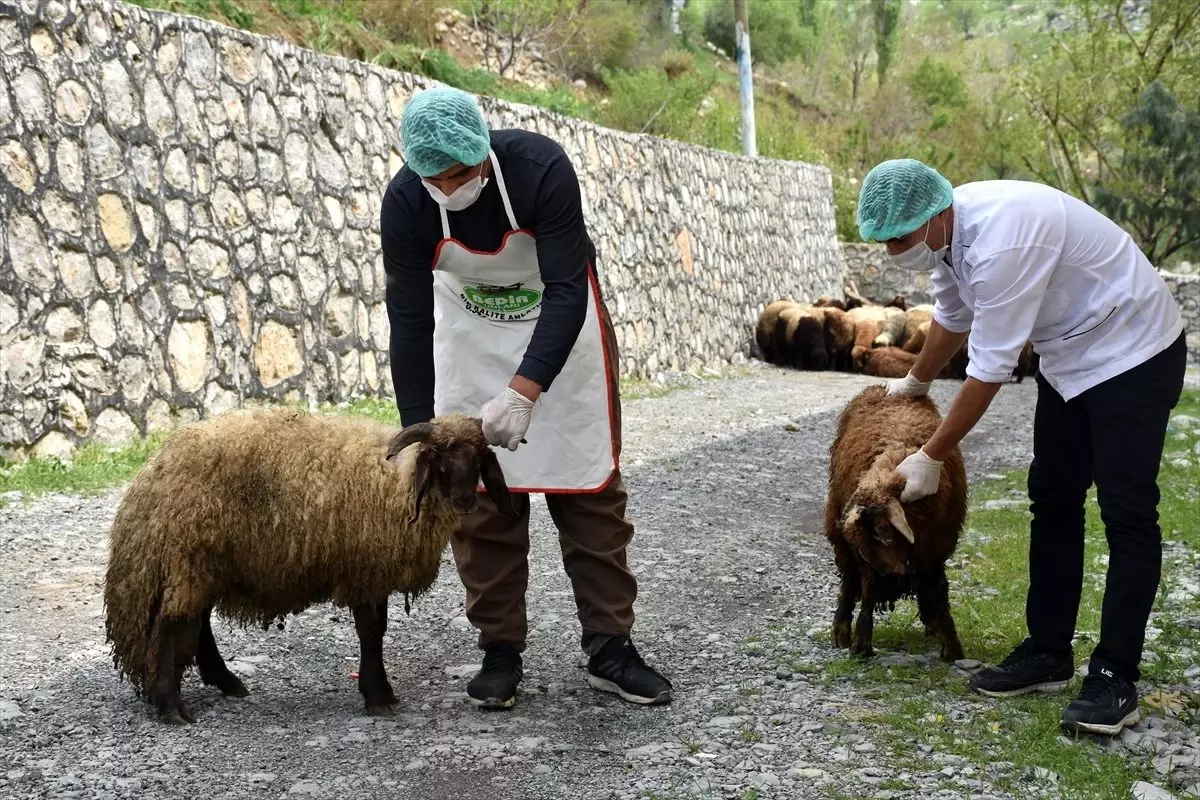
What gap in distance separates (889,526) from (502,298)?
1.75 metres

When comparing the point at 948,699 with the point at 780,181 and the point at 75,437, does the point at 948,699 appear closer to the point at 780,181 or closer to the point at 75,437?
the point at 75,437

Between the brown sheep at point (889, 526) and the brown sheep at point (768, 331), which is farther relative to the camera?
the brown sheep at point (768, 331)


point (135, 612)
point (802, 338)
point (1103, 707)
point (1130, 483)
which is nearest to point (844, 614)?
point (1103, 707)

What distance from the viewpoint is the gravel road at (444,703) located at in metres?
3.74

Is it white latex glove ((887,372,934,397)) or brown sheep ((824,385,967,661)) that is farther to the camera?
white latex glove ((887,372,934,397))

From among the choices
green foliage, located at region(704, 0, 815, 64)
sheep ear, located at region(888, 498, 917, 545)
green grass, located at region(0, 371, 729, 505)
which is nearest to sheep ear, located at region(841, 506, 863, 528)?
sheep ear, located at region(888, 498, 917, 545)

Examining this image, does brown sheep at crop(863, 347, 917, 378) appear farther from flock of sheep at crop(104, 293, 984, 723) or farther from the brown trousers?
flock of sheep at crop(104, 293, 984, 723)

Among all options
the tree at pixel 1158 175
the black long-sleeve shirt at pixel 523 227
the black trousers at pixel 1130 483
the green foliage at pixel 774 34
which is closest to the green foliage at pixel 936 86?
the green foliage at pixel 774 34

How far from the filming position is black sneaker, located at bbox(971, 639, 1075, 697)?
14.9 feet

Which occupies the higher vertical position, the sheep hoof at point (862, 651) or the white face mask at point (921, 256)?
the white face mask at point (921, 256)

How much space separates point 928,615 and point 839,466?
74 cm

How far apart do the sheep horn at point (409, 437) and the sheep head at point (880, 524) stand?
5.79 feet

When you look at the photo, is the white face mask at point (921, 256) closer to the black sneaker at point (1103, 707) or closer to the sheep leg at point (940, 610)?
the sheep leg at point (940, 610)

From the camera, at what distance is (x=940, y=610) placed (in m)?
5.05
